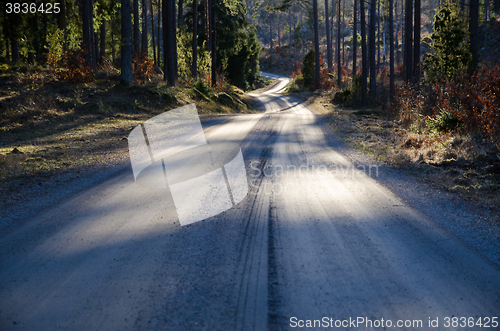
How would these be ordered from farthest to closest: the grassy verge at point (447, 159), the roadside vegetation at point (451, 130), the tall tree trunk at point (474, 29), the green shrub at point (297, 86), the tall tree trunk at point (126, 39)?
the green shrub at point (297, 86), the tall tree trunk at point (126, 39), the tall tree trunk at point (474, 29), the roadside vegetation at point (451, 130), the grassy verge at point (447, 159)

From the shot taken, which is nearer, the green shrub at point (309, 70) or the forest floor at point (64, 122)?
the forest floor at point (64, 122)

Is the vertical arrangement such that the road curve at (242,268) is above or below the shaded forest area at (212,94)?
below

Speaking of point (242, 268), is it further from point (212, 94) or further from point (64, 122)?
point (212, 94)

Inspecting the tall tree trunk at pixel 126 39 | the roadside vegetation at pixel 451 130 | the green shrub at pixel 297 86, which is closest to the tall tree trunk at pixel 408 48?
the roadside vegetation at pixel 451 130

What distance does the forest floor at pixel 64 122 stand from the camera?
646 cm

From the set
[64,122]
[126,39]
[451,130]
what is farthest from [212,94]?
[451,130]

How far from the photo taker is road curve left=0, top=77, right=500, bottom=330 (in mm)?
2355

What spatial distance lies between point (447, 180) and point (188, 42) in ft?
81.8

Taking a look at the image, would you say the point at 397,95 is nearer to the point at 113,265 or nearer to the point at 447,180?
the point at 447,180

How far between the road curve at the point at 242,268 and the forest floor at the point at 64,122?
216 cm

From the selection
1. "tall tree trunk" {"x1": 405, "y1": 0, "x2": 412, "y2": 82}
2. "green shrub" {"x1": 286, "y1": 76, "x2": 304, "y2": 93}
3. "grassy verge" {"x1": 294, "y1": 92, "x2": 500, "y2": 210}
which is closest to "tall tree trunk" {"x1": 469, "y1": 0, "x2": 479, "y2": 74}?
"tall tree trunk" {"x1": 405, "y1": 0, "x2": 412, "y2": 82}

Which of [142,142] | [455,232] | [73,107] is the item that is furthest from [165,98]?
[455,232]

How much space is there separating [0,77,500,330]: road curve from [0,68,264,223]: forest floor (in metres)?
2.16

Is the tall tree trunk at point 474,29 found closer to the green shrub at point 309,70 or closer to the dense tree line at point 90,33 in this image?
the dense tree line at point 90,33
